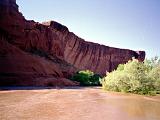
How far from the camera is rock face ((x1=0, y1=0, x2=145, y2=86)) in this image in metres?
39.8

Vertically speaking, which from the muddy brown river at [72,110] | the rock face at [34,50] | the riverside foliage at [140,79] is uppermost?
the rock face at [34,50]

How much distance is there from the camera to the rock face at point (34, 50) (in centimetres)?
3984

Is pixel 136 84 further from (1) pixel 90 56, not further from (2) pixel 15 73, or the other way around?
(1) pixel 90 56

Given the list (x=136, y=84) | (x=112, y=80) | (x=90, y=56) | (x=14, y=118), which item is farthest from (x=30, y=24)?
(x=14, y=118)

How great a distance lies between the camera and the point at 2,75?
37.5 m

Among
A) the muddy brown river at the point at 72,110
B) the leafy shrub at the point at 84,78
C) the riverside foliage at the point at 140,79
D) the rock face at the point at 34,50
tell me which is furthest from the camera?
the leafy shrub at the point at 84,78

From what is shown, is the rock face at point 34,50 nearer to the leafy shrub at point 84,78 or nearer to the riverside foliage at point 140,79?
the leafy shrub at point 84,78

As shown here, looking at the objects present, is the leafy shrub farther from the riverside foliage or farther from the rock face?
the riverside foliage

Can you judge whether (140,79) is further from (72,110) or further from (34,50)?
(34,50)

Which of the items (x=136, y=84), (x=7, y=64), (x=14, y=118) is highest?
(x=7, y=64)

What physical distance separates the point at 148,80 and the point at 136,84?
122cm

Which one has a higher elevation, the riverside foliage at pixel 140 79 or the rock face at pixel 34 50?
the rock face at pixel 34 50

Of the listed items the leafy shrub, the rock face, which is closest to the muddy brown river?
the rock face

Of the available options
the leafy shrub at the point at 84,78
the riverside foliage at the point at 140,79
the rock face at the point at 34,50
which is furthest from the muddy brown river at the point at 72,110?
the leafy shrub at the point at 84,78
